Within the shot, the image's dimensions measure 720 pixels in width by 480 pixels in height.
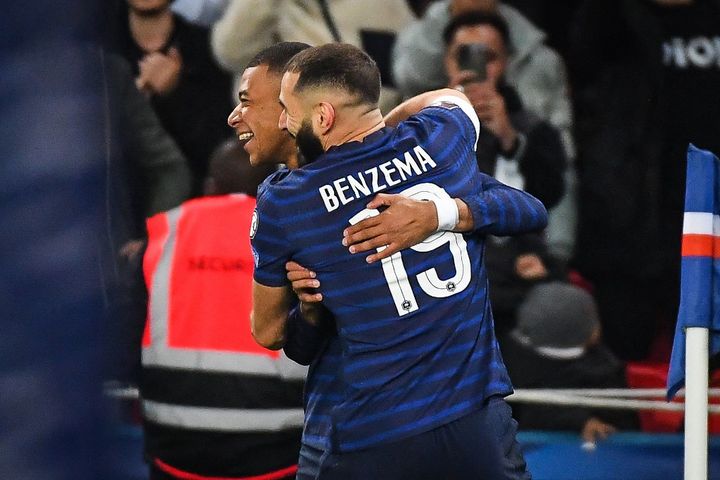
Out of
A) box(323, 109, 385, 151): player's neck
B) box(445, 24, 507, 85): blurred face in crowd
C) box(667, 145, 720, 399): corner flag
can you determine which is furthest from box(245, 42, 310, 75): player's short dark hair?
box(445, 24, 507, 85): blurred face in crowd

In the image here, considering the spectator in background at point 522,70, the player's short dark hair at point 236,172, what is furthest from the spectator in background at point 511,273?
the player's short dark hair at point 236,172

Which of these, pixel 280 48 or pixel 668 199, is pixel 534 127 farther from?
pixel 280 48

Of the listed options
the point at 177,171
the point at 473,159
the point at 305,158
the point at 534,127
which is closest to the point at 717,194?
the point at 473,159

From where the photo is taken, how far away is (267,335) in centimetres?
274

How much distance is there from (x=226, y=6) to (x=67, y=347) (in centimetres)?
278

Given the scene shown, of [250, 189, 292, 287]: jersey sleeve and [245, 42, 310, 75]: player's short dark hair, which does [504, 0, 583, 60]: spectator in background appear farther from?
[250, 189, 292, 287]: jersey sleeve

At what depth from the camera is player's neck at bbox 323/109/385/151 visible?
104 inches

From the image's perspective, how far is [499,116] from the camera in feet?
15.7

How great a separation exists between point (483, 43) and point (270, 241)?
7.82 feet

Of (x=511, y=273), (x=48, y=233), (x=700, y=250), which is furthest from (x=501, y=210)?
(x=511, y=273)

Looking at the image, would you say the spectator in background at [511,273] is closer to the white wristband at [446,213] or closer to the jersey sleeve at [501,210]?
the jersey sleeve at [501,210]

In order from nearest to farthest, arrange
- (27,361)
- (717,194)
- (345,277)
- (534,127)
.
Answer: (27,361), (345,277), (717,194), (534,127)

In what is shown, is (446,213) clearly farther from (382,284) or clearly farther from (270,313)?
(270,313)

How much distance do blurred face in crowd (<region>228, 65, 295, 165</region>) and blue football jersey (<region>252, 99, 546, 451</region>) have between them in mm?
203
